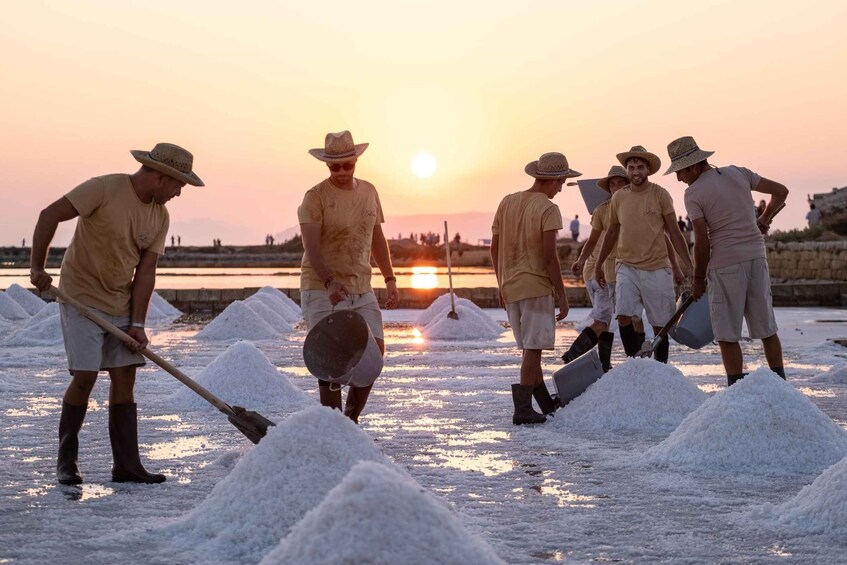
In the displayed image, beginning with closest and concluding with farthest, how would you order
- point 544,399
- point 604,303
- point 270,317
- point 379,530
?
point 379,530, point 544,399, point 604,303, point 270,317

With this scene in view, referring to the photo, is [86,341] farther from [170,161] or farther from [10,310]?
[10,310]

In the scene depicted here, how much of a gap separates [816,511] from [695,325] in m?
3.28

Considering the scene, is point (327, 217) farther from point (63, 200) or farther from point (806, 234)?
point (806, 234)

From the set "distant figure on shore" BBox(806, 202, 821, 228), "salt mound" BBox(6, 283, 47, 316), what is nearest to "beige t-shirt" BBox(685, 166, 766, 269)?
"salt mound" BBox(6, 283, 47, 316)

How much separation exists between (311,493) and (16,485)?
4.25ft

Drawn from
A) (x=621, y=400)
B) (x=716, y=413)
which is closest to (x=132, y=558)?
(x=716, y=413)

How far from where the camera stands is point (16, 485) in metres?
4.17

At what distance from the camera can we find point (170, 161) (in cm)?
411

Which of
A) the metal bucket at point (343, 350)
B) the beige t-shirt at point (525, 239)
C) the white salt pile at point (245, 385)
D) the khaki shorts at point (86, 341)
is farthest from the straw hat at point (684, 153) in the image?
the khaki shorts at point (86, 341)

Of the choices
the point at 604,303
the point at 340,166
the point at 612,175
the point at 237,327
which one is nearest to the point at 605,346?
the point at 604,303

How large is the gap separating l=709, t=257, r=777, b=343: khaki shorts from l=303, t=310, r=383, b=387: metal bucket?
1.74 meters

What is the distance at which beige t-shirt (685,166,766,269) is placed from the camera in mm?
5688

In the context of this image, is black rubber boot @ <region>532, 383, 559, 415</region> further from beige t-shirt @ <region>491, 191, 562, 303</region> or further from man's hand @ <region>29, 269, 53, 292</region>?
man's hand @ <region>29, 269, 53, 292</region>

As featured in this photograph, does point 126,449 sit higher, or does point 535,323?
point 535,323
